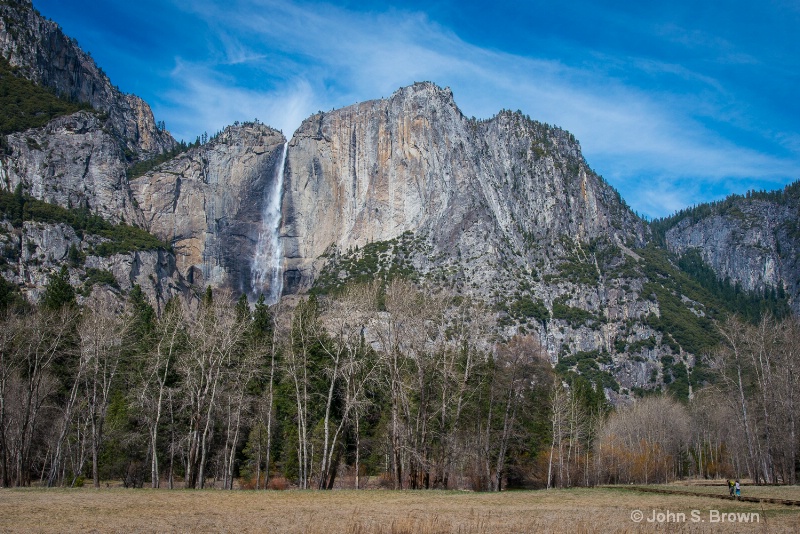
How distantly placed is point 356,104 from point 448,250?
61.7 m

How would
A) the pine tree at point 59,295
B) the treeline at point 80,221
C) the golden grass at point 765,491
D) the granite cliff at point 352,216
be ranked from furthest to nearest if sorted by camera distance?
the granite cliff at point 352,216
the treeline at point 80,221
the pine tree at point 59,295
the golden grass at point 765,491

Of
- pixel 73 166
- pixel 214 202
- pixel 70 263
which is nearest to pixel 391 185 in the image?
pixel 214 202

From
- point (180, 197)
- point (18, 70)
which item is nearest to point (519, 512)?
point (180, 197)

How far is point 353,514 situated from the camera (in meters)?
21.0

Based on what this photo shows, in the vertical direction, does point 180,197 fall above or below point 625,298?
above

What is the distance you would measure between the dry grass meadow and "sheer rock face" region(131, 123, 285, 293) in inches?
6008

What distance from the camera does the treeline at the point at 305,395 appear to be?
3881 centimetres

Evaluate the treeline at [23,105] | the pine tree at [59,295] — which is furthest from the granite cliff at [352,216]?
the pine tree at [59,295]

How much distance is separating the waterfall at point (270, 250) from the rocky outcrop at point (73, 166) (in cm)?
3420

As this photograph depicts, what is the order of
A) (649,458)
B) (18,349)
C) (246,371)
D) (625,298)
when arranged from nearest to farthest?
(18,349), (246,371), (649,458), (625,298)

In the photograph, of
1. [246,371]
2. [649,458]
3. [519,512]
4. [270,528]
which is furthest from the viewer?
[649,458]

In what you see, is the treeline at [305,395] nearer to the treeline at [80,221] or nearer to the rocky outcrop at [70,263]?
the rocky outcrop at [70,263]

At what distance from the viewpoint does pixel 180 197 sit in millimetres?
181500

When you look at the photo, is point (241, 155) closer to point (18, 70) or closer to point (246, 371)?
point (18, 70)
